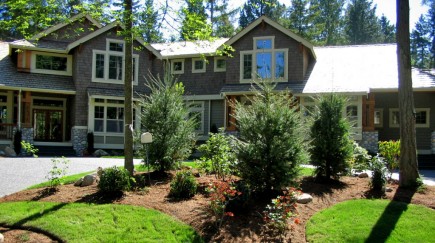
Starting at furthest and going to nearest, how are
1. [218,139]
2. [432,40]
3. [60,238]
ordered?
[432,40], [218,139], [60,238]

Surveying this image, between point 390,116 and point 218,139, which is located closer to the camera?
point 218,139

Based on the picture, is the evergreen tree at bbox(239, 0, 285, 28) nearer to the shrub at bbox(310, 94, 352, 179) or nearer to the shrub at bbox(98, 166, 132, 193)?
the shrub at bbox(310, 94, 352, 179)

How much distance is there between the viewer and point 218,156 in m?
9.16

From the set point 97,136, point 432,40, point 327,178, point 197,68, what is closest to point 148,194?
point 327,178

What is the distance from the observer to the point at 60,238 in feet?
21.4

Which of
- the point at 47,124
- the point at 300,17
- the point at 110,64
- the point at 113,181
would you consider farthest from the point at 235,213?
the point at 300,17

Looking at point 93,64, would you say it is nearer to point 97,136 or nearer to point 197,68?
point 97,136

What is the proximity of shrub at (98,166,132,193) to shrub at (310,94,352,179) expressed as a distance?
4.49m

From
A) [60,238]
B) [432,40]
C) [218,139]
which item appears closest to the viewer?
[60,238]

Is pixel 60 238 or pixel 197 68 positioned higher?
pixel 197 68

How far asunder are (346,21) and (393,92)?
3445 centimetres

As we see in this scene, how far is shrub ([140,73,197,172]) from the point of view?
9930mm

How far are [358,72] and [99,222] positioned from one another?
17.5 meters

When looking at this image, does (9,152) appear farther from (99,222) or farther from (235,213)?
(235,213)
